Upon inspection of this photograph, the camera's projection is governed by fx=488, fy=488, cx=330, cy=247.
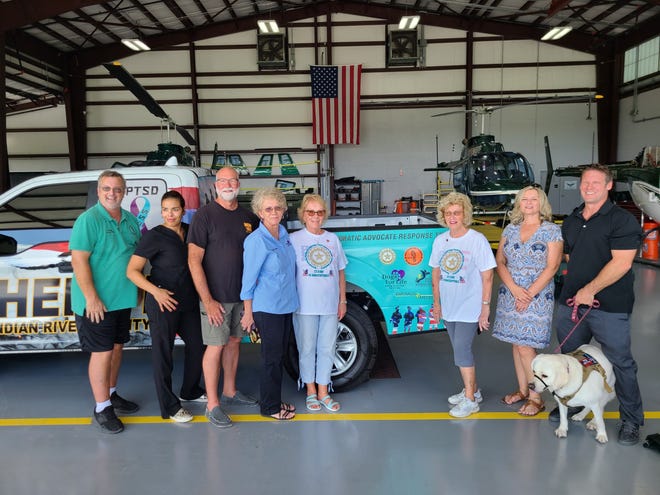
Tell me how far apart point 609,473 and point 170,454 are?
2505 mm

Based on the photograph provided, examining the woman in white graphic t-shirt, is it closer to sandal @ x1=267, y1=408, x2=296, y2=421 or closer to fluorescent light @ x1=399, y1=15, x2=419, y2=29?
sandal @ x1=267, y1=408, x2=296, y2=421

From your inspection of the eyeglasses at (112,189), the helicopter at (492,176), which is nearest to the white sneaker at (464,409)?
the eyeglasses at (112,189)

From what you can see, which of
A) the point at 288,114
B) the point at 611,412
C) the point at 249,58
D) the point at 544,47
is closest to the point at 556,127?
the point at 544,47

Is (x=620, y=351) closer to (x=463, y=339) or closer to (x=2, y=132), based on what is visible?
(x=463, y=339)

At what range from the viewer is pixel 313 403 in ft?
11.4

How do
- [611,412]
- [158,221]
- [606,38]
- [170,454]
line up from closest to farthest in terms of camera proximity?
[170,454]
[611,412]
[158,221]
[606,38]

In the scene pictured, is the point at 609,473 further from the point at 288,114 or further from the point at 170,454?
the point at 288,114

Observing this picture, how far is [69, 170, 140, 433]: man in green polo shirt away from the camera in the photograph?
3.00 metres

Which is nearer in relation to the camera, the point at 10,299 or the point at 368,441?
the point at 368,441

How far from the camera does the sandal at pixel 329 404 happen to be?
136 inches

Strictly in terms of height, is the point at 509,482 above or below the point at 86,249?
below

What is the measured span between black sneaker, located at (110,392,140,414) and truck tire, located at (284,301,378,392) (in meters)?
1.14

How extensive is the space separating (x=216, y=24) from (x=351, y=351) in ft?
58.5

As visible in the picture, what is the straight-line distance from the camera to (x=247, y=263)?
10.0 ft
